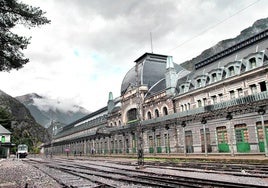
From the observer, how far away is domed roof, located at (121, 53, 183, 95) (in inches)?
2024

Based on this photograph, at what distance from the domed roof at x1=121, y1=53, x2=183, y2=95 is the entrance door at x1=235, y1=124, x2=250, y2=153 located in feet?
75.7

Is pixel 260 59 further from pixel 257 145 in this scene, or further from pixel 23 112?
pixel 23 112

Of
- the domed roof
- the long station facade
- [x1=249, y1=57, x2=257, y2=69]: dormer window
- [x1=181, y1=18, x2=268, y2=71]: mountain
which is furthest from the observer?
[x1=181, y1=18, x2=268, y2=71]: mountain

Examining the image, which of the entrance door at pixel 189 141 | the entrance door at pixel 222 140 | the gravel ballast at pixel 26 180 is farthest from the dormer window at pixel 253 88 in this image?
the gravel ballast at pixel 26 180

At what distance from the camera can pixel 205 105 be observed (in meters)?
35.4

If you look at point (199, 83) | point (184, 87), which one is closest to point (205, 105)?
point (199, 83)

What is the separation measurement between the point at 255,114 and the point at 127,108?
30.3m

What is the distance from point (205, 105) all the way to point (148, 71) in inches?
770

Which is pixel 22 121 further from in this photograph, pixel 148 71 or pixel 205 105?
pixel 205 105

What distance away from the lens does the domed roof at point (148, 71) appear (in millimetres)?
51406

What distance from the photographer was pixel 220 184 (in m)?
11.0

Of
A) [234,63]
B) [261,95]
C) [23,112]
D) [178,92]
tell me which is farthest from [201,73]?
[23,112]

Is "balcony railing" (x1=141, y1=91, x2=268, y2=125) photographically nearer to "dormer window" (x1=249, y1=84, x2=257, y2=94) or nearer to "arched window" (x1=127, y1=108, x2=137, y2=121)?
"dormer window" (x1=249, y1=84, x2=257, y2=94)

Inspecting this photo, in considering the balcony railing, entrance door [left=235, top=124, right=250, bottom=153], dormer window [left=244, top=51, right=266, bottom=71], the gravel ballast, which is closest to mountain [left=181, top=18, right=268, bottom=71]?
the balcony railing
